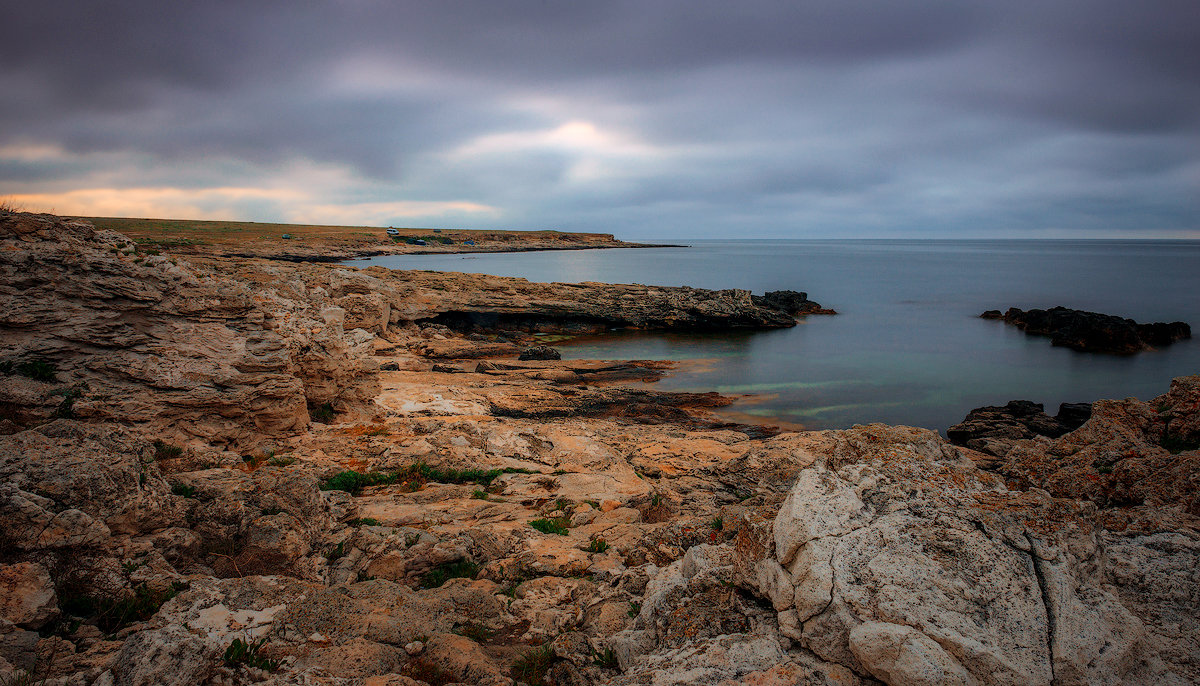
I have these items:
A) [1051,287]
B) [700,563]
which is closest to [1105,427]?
[700,563]

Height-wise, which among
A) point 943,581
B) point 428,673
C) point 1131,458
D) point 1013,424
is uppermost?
point 1131,458

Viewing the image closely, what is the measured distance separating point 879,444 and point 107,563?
7629 mm

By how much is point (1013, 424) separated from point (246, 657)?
22.1 meters

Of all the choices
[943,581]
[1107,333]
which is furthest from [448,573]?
[1107,333]

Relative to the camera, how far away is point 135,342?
9883mm

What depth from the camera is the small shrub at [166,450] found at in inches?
344

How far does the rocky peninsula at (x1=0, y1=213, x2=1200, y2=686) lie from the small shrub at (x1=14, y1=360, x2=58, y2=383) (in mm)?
30

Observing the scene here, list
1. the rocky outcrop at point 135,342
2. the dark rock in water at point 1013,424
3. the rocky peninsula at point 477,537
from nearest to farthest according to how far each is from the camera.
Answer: the rocky peninsula at point 477,537 < the rocky outcrop at point 135,342 < the dark rock in water at point 1013,424

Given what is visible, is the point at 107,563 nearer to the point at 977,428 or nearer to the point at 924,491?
the point at 924,491

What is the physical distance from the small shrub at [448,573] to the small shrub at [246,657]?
2.45 m

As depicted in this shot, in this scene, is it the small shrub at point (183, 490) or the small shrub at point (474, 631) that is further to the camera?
the small shrub at point (183, 490)

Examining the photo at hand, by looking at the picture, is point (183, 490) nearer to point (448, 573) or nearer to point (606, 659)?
point (448, 573)

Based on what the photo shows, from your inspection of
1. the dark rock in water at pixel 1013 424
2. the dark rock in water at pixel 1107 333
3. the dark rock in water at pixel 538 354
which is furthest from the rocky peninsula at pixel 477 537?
the dark rock in water at pixel 1107 333

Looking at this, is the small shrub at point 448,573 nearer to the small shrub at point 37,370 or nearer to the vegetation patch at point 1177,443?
the small shrub at point 37,370
